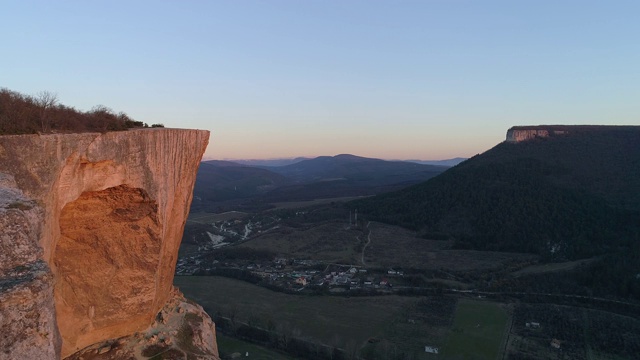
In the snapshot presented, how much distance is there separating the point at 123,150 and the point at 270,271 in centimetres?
5051

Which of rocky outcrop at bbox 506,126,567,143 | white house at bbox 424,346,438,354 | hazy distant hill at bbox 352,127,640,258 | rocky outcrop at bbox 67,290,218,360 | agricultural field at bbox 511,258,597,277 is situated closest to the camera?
rocky outcrop at bbox 67,290,218,360

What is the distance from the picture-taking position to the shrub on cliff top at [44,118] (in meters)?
10.9

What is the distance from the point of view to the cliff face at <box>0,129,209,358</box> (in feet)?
31.3

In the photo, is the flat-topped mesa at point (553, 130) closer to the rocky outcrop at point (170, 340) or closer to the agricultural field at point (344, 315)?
the agricultural field at point (344, 315)

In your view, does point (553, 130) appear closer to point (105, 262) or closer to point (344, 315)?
point (344, 315)

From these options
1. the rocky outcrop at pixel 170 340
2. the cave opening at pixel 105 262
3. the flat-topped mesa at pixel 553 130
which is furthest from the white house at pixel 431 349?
the flat-topped mesa at pixel 553 130

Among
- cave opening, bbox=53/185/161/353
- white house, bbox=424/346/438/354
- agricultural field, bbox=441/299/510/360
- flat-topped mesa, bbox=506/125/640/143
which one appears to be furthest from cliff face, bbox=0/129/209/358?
flat-topped mesa, bbox=506/125/640/143

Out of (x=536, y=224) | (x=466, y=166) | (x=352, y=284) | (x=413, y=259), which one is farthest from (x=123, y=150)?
(x=466, y=166)

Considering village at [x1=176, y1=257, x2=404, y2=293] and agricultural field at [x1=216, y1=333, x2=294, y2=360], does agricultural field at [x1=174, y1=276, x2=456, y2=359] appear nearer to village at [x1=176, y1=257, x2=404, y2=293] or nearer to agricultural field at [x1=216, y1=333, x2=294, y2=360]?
village at [x1=176, y1=257, x2=404, y2=293]

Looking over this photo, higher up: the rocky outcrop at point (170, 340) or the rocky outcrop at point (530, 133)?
the rocky outcrop at point (530, 133)

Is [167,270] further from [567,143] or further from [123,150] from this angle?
[567,143]

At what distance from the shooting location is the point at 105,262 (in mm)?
15023

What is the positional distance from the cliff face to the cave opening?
33 millimetres

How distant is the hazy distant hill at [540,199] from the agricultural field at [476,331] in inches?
857
